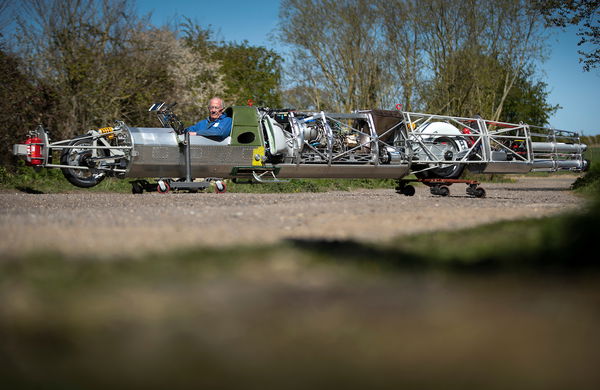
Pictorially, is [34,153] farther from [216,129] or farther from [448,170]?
[448,170]

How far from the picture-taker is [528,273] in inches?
181

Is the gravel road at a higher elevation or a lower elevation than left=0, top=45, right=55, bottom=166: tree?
lower

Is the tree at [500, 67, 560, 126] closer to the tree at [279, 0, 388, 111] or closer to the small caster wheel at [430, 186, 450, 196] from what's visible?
the tree at [279, 0, 388, 111]

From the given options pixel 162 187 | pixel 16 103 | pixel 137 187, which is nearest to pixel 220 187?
pixel 162 187

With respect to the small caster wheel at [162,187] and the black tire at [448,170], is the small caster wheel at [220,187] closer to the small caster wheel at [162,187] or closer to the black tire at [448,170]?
the small caster wheel at [162,187]

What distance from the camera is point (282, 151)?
1414cm

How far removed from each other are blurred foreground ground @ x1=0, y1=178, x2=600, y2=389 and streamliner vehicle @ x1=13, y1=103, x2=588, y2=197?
25.9 ft

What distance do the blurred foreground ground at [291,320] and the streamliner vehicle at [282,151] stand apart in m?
7.88

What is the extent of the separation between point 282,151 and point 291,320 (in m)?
10.8

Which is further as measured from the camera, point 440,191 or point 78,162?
point 440,191

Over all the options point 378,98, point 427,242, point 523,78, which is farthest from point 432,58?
point 427,242

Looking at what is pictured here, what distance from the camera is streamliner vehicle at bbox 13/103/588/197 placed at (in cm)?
1340

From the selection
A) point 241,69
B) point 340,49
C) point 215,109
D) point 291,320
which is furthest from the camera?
point 241,69

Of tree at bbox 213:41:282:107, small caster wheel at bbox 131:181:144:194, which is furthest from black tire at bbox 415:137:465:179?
tree at bbox 213:41:282:107
